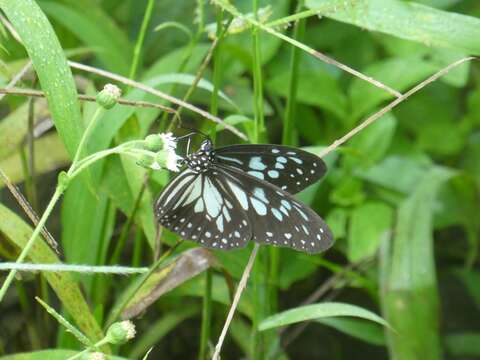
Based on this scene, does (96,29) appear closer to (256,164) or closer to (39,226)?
(256,164)

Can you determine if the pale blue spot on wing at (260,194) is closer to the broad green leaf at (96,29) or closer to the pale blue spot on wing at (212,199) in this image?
the pale blue spot on wing at (212,199)

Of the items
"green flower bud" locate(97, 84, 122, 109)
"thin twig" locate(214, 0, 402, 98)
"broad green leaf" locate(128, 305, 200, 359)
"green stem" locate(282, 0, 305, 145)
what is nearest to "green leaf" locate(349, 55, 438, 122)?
"green stem" locate(282, 0, 305, 145)

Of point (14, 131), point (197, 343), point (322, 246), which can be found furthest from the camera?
point (197, 343)

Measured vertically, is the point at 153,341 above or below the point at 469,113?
below

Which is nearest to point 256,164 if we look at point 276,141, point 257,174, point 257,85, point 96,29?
point 257,174

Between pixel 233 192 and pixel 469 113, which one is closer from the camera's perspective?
pixel 233 192

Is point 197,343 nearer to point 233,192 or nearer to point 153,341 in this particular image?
point 153,341

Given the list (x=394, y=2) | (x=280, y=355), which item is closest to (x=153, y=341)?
(x=280, y=355)
